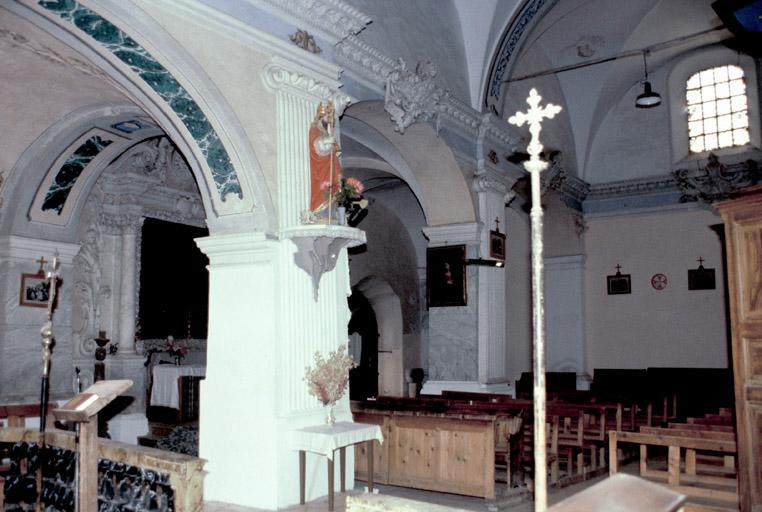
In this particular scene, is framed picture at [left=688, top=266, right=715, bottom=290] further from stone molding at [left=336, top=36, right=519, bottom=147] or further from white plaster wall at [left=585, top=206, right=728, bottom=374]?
stone molding at [left=336, top=36, right=519, bottom=147]

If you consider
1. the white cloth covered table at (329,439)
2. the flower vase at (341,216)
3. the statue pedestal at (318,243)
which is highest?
the flower vase at (341,216)

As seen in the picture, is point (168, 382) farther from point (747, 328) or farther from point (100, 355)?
point (747, 328)

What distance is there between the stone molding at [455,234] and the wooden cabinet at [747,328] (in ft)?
20.1

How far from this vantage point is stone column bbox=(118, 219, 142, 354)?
33.5ft

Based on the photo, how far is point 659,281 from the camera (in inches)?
609

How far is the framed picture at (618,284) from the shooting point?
52.0 feet

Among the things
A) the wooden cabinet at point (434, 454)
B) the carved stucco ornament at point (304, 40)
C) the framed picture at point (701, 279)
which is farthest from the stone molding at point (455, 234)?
the framed picture at point (701, 279)

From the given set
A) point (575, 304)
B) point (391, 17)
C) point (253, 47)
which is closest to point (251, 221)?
point (253, 47)

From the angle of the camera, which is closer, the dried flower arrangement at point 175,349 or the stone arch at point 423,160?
the stone arch at point 423,160

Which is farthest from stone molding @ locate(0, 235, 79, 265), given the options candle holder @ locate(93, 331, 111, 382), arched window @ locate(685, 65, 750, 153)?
arched window @ locate(685, 65, 750, 153)

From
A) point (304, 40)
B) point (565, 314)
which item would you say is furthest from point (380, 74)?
point (565, 314)

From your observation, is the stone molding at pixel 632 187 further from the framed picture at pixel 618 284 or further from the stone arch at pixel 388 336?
the stone arch at pixel 388 336

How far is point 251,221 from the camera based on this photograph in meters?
6.57

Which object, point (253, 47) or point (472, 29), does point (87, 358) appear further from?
point (472, 29)
